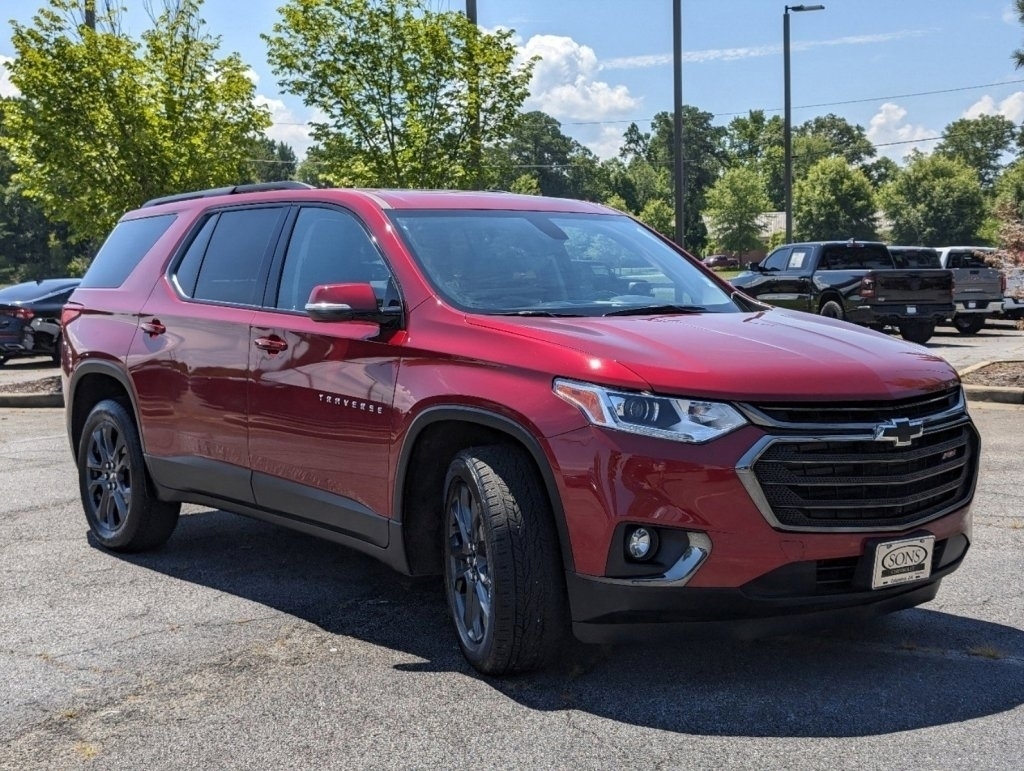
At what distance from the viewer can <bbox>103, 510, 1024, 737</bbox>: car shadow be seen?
4062 millimetres

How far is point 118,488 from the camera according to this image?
6.67m

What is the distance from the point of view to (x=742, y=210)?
115m

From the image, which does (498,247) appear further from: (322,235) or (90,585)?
(90,585)

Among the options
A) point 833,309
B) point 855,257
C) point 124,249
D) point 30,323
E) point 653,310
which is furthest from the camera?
point 855,257

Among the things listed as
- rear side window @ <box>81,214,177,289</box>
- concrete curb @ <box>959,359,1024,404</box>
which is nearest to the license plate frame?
rear side window @ <box>81,214,177,289</box>

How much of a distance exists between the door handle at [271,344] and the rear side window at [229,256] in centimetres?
30

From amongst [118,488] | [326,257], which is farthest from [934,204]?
[326,257]

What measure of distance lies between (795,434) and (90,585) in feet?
11.9

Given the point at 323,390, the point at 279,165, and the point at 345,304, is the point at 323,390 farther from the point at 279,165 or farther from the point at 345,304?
the point at 279,165

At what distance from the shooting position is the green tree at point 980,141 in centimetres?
14912

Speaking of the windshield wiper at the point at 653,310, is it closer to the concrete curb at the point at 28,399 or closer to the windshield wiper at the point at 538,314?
the windshield wiper at the point at 538,314

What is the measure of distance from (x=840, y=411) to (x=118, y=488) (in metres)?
4.13

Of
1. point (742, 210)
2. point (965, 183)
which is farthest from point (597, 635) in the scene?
point (742, 210)

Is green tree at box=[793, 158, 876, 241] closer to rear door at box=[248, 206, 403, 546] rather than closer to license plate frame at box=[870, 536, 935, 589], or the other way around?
rear door at box=[248, 206, 403, 546]
